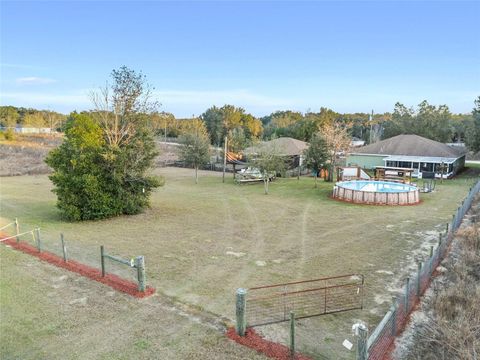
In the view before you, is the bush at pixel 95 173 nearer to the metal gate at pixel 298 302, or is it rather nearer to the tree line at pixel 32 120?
the metal gate at pixel 298 302

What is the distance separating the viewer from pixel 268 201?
2230cm

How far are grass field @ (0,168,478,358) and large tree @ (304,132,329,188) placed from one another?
513cm

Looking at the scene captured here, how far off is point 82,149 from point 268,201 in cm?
1100

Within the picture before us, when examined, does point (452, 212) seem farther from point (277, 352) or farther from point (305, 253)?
point (277, 352)

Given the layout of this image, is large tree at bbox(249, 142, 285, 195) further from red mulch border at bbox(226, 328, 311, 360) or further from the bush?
red mulch border at bbox(226, 328, 311, 360)

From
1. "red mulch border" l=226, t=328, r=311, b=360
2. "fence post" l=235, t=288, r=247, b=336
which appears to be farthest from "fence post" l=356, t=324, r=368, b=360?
"fence post" l=235, t=288, r=247, b=336

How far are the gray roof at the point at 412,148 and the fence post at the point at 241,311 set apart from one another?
3154cm

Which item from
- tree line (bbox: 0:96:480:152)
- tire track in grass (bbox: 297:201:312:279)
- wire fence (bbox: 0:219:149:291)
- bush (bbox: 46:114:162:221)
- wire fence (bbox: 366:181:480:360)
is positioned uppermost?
tree line (bbox: 0:96:480:152)

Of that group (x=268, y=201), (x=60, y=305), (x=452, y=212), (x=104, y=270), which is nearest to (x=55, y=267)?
(x=104, y=270)

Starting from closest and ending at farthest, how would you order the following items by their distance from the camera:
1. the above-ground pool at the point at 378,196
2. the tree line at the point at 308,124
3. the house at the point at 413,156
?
the above-ground pool at the point at 378,196
the house at the point at 413,156
the tree line at the point at 308,124

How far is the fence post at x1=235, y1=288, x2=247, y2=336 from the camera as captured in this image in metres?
7.18

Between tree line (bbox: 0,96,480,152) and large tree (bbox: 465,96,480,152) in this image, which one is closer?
large tree (bbox: 465,96,480,152)

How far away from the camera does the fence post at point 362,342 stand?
555cm

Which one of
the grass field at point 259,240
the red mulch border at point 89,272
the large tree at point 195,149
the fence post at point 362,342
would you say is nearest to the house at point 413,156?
the grass field at point 259,240
